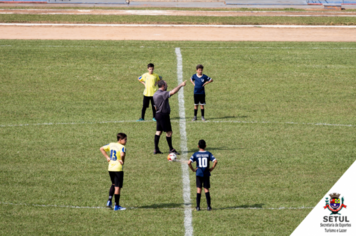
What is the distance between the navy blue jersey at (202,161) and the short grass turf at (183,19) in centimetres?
2995

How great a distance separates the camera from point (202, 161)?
12.9 metres

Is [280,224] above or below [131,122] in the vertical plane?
below

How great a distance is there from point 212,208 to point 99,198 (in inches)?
120

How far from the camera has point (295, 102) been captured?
2441 cm

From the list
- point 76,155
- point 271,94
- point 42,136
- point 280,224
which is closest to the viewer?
point 280,224

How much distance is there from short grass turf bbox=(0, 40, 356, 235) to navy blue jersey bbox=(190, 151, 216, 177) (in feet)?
3.48

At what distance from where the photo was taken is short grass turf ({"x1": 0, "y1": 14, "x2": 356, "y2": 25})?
41750mm

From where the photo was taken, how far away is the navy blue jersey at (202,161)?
42.4 ft

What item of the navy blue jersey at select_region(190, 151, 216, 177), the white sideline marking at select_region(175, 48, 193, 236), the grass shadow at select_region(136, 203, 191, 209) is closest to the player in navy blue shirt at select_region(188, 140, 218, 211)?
the navy blue jersey at select_region(190, 151, 216, 177)

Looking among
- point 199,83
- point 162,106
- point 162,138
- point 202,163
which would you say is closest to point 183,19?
point 199,83

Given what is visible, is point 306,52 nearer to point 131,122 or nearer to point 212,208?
point 131,122

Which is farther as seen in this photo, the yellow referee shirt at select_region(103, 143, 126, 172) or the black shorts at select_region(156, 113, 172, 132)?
the black shorts at select_region(156, 113, 172, 132)

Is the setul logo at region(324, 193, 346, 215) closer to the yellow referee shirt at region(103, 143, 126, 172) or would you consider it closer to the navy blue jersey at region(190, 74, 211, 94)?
the yellow referee shirt at region(103, 143, 126, 172)

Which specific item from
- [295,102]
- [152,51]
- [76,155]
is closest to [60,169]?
[76,155]
